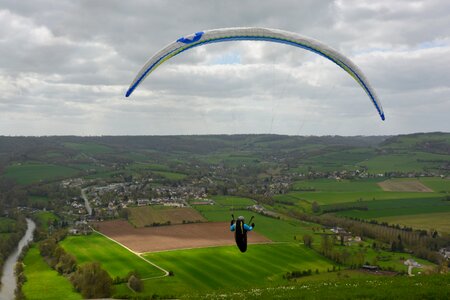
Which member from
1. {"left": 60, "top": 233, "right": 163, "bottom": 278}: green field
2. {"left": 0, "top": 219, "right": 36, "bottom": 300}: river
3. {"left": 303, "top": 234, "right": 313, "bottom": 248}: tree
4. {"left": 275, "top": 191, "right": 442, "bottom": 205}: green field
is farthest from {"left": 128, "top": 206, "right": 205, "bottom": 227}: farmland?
{"left": 275, "top": 191, "right": 442, "bottom": 205}: green field

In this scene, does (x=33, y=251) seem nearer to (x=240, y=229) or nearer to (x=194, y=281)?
(x=194, y=281)

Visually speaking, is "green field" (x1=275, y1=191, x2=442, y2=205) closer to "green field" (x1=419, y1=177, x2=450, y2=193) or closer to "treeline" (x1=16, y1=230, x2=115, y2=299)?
"green field" (x1=419, y1=177, x2=450, y2=193)

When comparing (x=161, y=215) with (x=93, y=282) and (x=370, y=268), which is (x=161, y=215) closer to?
(x=93, y=282)

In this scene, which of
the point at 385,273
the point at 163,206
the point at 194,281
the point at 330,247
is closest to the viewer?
the point at 194,281

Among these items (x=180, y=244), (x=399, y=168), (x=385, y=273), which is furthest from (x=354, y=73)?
(x=399, y=168)

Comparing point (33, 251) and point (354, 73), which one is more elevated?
point (354, 73)

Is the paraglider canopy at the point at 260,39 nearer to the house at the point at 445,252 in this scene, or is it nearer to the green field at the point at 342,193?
the house at the point at 445,252

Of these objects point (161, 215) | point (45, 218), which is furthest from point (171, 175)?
point (45, 218)
